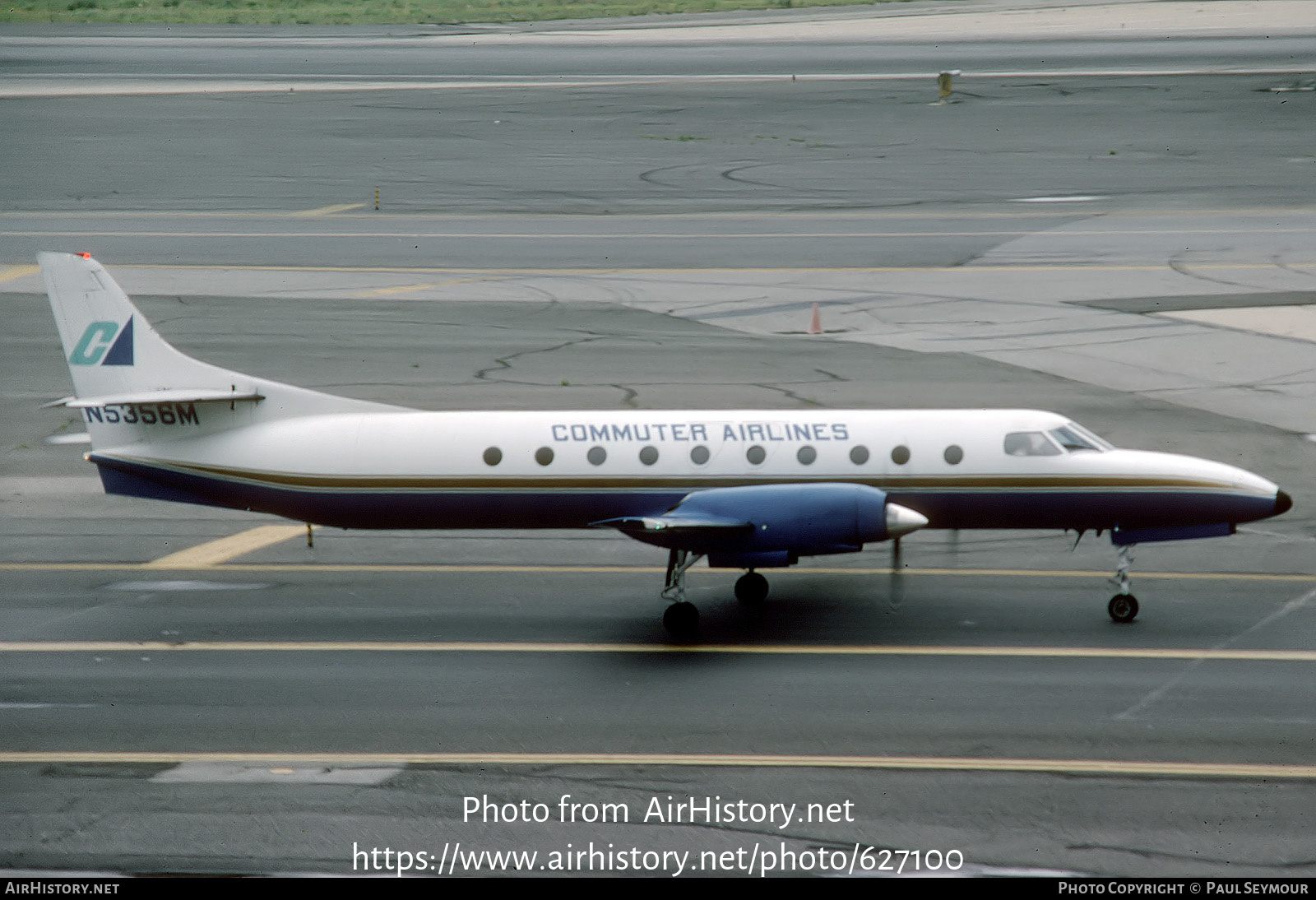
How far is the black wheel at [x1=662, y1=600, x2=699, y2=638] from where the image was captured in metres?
18.7

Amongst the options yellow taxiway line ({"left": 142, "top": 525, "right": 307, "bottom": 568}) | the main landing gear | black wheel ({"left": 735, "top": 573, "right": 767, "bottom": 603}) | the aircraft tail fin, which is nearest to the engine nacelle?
the main landing gear

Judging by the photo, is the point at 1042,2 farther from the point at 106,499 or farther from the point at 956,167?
the point at 106,499

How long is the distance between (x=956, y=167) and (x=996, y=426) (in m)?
40.9

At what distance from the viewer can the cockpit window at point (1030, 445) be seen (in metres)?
19.0

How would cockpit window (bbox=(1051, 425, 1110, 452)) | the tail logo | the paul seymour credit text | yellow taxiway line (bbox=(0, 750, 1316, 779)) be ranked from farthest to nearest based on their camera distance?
the tail logo
cockpit window (bbox=(1051, 425, 1110, 452))
yellow taxiway line (bbox=(0, 750, 1316, 779))
the paul seymour credit text

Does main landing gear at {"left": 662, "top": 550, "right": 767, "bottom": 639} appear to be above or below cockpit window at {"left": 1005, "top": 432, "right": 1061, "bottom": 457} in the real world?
below

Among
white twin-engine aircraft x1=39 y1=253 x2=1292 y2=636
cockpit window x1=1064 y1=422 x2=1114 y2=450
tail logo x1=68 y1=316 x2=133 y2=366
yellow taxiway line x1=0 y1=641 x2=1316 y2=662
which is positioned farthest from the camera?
tail logo x1=68 y1=316 x2=133 y2=366

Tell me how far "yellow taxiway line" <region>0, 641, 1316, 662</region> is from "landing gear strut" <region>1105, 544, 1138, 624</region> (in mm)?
940

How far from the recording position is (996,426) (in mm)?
19250

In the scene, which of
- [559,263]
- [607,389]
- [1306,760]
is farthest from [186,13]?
[1306,760]

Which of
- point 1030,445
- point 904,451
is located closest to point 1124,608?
point 1030,445

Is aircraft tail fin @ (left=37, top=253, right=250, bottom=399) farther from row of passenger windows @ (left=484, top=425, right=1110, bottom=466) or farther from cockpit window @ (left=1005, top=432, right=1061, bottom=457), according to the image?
cockpit window @ (left=1005, top=432, right=1061, bottom=457)

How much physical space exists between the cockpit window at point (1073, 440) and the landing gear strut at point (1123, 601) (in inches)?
58.8

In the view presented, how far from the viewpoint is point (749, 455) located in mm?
19094
